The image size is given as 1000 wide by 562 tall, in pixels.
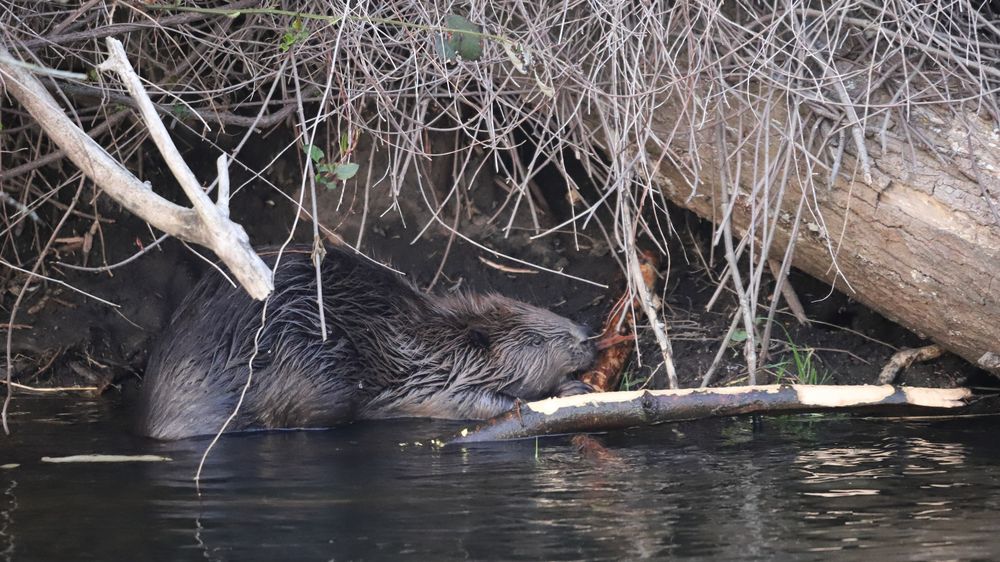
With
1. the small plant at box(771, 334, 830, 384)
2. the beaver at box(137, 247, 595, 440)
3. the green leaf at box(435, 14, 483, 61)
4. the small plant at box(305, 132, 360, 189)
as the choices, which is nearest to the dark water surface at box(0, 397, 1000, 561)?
the beaver at box(137, 247, 595, 440)

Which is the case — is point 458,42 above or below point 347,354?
above

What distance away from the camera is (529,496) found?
3.21 m

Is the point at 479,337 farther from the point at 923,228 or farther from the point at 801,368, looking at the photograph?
the point at 923,228

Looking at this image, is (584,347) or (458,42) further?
(584,347)

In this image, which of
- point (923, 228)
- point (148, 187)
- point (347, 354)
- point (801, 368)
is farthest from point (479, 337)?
point (148, 187)

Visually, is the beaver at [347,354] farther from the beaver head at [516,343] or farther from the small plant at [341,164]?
the small plant at [341,164]

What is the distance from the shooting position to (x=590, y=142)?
447cm

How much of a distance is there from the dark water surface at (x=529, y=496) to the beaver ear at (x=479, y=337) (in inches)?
31.1

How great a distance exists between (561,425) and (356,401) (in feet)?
3.63

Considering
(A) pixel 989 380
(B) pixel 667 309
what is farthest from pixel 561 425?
(A) pixel 989 380

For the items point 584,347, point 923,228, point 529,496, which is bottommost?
point 529,496

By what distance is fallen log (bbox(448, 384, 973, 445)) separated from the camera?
146 inches

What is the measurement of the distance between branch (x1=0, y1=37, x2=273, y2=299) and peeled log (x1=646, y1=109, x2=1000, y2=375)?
1.68 meters

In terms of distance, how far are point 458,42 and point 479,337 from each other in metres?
1.53
